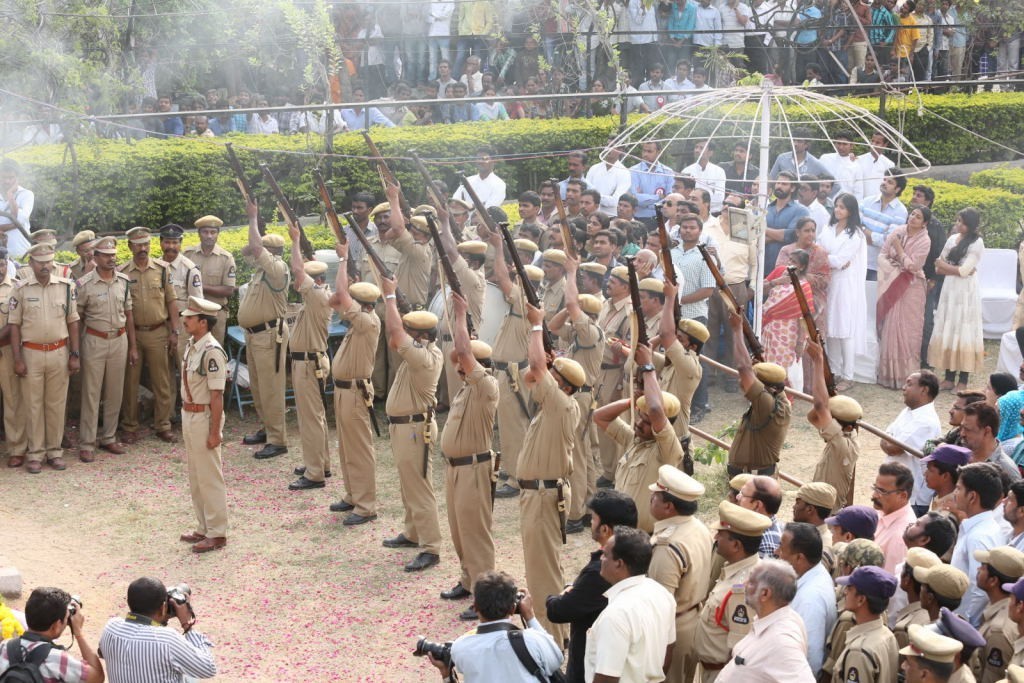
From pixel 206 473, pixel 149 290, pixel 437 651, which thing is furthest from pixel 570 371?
pixel 149 290

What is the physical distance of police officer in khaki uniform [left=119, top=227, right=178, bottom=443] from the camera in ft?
37.1

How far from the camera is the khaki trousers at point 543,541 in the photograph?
25.7 ft

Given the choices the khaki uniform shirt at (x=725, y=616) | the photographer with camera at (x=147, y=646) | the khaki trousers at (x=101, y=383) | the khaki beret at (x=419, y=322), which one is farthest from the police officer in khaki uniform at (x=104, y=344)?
the khaki uniform shirt at (x=725, y=616)

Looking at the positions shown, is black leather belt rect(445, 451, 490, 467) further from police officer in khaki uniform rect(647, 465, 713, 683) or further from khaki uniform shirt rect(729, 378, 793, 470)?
police officer in khaki uniform rect(647, 465, 713, 683)

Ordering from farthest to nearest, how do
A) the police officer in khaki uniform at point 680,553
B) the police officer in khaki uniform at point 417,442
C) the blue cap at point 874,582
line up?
1. the police officer in khaki uniform at point 417,442
2. the police officer in khaki uniform at point 680,553
3. the blue cap at point 874,582

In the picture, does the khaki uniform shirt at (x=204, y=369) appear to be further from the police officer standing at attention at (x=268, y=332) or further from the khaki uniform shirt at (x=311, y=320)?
the police officer standing at attention at (x=268, y=332)

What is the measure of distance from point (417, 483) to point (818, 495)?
3.39m

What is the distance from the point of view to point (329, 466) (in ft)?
35.7

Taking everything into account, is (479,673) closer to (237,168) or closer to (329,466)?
(329,466)

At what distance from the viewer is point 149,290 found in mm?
11320

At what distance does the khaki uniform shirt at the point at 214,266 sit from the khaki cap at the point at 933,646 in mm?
7987

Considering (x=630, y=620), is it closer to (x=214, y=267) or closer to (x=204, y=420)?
(x=204, y=420)

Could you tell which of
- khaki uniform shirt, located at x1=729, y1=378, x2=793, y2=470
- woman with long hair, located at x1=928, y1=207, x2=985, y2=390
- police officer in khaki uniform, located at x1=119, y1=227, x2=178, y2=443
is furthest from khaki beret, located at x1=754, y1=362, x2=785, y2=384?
police officer in khaki uniform, located at x1=119, y1=227, x2=178, y2=443

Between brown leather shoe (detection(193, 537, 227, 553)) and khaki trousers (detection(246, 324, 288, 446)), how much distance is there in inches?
80.6
